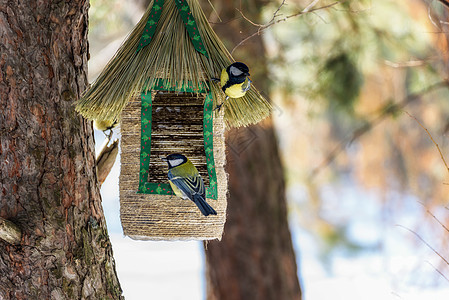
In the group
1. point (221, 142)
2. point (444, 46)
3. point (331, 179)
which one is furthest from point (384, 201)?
point (221, 142)

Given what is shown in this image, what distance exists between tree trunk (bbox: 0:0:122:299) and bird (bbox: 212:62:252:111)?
22.8 inches

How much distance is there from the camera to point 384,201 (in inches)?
213

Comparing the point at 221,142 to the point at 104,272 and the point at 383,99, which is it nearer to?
the point at 104,272

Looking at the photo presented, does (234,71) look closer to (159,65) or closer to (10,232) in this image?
(159,65)

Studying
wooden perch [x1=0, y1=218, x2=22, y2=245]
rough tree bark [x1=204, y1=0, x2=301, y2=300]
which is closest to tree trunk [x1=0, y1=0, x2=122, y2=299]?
wooden perch [x1=0, y1=218, x2=22, y2=245]

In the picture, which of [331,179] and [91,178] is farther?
[331,179]

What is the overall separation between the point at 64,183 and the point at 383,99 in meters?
4.32

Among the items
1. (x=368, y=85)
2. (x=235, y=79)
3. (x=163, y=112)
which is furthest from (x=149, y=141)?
(x=368, y=85)

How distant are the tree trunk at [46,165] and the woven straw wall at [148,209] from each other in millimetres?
196

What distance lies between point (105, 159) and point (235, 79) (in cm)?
76

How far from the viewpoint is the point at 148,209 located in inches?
73.8

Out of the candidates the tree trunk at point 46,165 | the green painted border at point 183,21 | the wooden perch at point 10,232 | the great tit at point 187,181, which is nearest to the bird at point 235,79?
the green painted border at point 183,21

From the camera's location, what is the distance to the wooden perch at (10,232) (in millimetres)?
1813

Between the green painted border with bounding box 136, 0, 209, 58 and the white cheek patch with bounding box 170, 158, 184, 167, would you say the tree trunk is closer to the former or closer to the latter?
the green painted border with bounding box 136, 0, 209, 58
